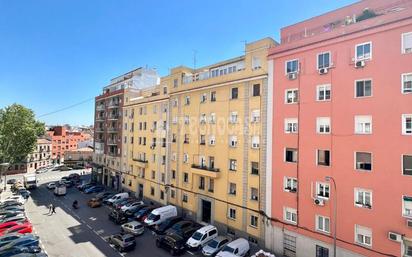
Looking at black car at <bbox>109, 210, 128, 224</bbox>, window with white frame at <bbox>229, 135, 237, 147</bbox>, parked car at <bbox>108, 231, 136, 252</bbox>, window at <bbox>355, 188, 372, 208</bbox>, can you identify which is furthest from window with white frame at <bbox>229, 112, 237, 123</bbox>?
black car at <bbox>109, 210, 128, 224</bbox>

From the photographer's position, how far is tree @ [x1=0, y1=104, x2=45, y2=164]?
4791cm

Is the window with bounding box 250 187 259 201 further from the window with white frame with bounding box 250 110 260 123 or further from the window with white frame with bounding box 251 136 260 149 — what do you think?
the window with white frame with bounding box 250 110 260 123

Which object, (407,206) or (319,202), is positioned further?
(319,202)

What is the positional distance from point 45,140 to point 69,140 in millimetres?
19185

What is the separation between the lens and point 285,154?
23750mm

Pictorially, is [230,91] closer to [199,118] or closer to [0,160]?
[199,118]

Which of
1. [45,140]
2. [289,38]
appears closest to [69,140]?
[45,140]

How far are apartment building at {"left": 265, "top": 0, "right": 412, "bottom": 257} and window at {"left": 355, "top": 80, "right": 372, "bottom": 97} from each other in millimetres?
68

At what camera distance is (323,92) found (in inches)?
845

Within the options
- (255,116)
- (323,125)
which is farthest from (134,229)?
(323,125)

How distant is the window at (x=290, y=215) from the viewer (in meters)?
22.9

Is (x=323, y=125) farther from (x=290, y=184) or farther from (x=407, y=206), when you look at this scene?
(x=407, y=206)

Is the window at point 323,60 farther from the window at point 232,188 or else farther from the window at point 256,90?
the window at point 232,188

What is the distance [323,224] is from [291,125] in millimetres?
8825
